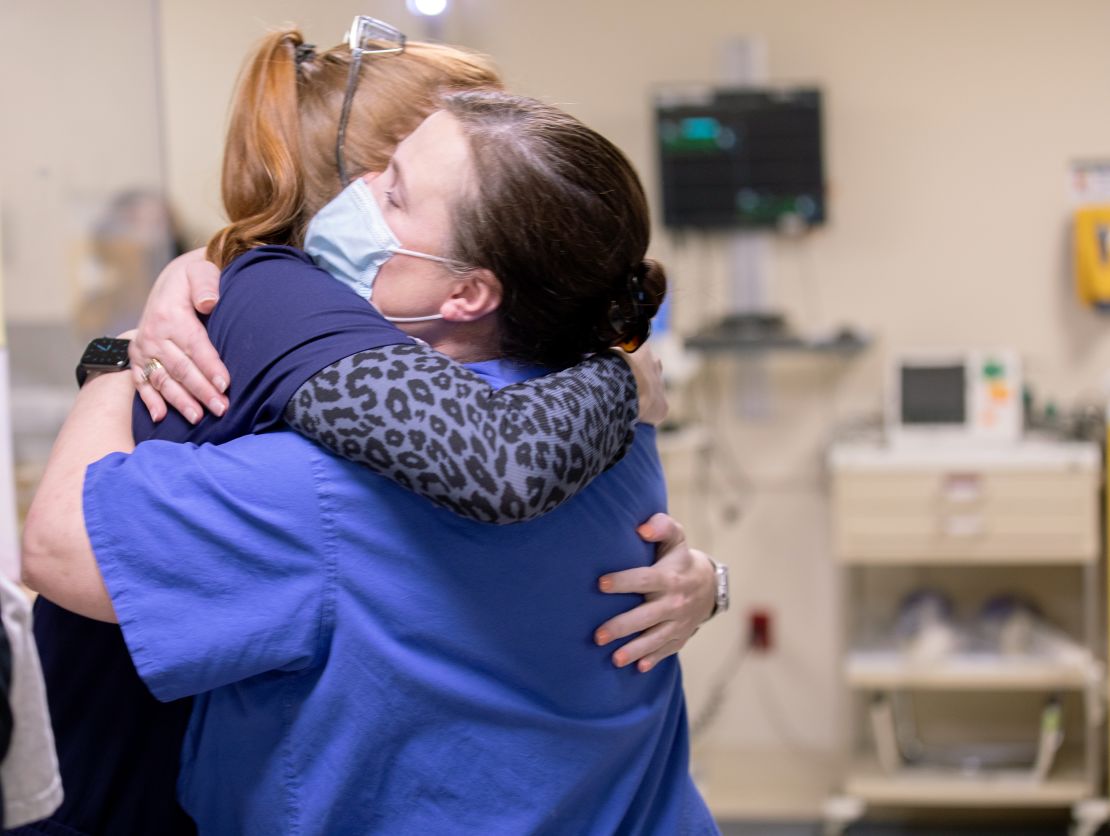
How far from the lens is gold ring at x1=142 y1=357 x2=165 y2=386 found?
3.17 feet

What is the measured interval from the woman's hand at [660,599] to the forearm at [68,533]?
1.28ft

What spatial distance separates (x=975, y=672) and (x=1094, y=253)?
3.95ft

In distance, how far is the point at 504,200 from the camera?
941 mm

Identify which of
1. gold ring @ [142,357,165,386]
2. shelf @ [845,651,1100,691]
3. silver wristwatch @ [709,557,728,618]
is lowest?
shelf @ [845,651,1100,691]

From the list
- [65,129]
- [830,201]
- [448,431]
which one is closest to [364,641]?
[448,431]

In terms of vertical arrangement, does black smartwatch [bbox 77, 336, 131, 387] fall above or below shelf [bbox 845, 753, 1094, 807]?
above

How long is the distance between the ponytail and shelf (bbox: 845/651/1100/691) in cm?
237

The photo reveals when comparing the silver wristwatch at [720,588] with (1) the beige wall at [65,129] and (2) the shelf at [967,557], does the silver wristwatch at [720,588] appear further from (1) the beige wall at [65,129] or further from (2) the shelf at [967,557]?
(2) the shelf at [967,557]

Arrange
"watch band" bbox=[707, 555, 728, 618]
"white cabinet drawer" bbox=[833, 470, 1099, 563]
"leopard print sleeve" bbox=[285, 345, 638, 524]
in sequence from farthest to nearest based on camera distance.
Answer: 1. "white cabinet drawer" bbox=[833, 470, 1099, 563]
2. "watch band" bbox=[707, 555, 728, 618]
3. "leopard print sleeve" bbox=[285, 345, 638, 524]

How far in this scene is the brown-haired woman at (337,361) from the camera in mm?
838

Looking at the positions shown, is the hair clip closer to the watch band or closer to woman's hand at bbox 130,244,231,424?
woman's hand at bbox 130,244,231,424

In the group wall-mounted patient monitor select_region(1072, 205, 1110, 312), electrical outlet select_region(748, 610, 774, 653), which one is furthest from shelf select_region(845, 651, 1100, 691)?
wall-mounted patient monitor select_region(1072, 205, 1110, 312)

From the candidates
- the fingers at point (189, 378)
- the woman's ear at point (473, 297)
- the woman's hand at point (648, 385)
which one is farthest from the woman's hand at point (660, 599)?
the fingers at point (189, 378)

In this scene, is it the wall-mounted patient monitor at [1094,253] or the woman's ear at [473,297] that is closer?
the woman's ear at [473,297]
